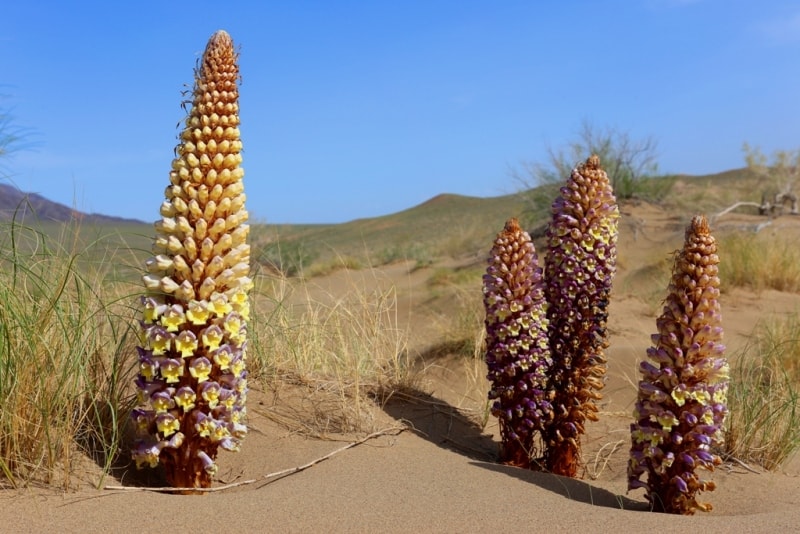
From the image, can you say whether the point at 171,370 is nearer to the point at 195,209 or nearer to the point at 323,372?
the point at 195,209

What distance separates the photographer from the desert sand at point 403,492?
287cm

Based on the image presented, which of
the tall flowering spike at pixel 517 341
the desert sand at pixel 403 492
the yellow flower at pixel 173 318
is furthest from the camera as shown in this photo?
the tall flowering spike at pixel 517 341

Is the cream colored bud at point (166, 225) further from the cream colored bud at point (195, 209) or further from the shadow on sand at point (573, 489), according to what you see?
the shadow on sand at point (573, 489)

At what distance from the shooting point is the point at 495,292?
4312 mm

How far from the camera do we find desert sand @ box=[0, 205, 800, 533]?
9.43 feet

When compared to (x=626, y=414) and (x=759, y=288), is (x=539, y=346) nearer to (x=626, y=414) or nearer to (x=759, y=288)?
(x=626, y=414)

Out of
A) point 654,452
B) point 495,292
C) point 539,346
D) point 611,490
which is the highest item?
point 495,292

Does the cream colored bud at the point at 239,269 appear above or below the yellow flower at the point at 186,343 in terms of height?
above

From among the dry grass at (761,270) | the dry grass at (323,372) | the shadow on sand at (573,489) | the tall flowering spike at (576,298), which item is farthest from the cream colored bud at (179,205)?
the dry grass at (761,270)

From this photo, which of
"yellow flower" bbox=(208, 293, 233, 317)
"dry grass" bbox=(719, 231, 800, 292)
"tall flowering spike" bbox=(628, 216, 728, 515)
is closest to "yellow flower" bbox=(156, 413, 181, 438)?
"yellow flower" bbox=(208, 293, 233, 317)

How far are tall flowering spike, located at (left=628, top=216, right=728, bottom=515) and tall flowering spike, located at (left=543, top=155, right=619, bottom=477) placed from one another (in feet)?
2.54

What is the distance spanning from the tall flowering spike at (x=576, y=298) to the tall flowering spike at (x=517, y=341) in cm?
11

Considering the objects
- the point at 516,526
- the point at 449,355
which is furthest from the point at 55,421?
the point at 449,355

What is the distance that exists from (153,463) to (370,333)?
10.0ft
